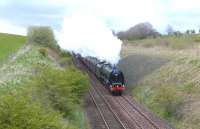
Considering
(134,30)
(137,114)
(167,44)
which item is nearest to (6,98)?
(137,114)

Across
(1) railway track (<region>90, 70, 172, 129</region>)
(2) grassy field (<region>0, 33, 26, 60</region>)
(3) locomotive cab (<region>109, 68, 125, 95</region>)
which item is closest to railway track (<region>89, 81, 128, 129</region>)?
(1) railway track (<region>90, 70, 172, 129</region>)

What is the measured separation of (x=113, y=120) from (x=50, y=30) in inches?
2463

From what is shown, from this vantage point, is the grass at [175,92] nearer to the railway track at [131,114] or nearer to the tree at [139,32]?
the railway track at [131,114]

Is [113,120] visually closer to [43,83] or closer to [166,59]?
[43,83]

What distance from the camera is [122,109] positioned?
1726 inches

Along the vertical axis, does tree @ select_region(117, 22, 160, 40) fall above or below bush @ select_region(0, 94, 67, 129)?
above

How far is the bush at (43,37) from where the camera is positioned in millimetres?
99062

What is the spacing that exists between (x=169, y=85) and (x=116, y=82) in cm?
749

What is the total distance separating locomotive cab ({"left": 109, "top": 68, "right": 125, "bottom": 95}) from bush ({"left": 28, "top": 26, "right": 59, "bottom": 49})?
4777 cm

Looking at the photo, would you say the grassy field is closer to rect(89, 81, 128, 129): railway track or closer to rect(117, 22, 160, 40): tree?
rect(89, 81, 128, 129): railway track

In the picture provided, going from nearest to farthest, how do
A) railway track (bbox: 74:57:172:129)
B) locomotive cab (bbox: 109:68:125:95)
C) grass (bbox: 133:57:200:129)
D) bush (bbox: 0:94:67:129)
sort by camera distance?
1. bush (bbox: 0:94:67:129)
2. railway track (bbox: 74:57:172:129)
3. grass (bbox: 133:57:200:129)
4. locomotive cab (bbox: 109:68:125:95)

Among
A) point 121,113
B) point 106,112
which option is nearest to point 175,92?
point 121,113

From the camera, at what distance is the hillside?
38.4m

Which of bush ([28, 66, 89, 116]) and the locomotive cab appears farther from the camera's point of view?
the locomotive cab
